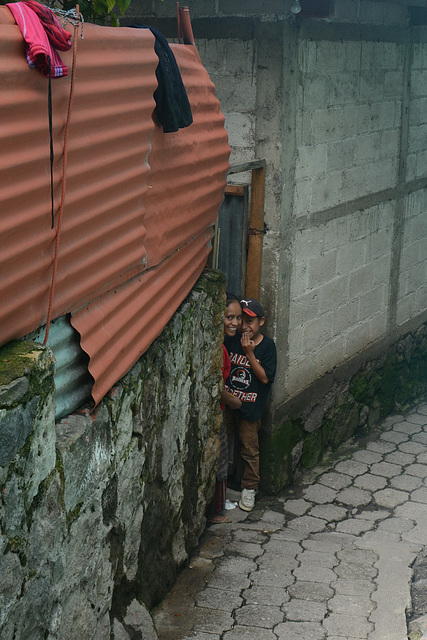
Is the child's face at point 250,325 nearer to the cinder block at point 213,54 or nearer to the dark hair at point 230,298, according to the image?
the dark hair at point 230,298

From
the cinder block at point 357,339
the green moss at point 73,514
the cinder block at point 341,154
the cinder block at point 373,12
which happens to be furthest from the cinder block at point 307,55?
the green moss at point 73,514

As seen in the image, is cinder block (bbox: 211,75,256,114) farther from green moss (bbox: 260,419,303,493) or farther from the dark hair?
green moss (bbox: 260,419,303,493)

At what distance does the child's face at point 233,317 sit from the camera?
5.89m

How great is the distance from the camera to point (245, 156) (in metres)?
5.90

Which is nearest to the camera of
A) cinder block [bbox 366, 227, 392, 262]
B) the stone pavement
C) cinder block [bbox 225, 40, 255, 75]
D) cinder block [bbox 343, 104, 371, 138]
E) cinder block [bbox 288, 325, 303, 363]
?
the stone pavement

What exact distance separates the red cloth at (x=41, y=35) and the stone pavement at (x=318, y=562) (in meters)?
3.00

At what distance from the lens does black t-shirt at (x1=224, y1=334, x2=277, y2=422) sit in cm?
595

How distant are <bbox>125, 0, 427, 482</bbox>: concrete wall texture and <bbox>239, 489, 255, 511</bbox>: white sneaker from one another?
55 centimetres

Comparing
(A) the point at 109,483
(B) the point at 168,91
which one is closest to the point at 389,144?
(B) the point at 168,91

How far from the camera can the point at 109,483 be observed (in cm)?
353

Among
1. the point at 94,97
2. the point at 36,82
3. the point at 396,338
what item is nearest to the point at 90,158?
the point at 94,97

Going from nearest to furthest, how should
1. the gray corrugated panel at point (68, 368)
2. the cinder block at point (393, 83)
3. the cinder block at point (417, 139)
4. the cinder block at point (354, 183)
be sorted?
the gray corrugated panel at point (68, 368) < the cinder block at point (354, 183) < the cinder block at point (393, 83) < the cinder block at point (417, 139)

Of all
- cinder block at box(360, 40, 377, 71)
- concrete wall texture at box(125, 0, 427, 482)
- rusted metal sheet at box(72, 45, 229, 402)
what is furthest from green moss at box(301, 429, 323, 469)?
cinder block at box(360, 40, 377, 71)

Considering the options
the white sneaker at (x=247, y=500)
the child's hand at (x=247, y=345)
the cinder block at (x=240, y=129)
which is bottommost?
the white sneaker at (x=247, y=500)
